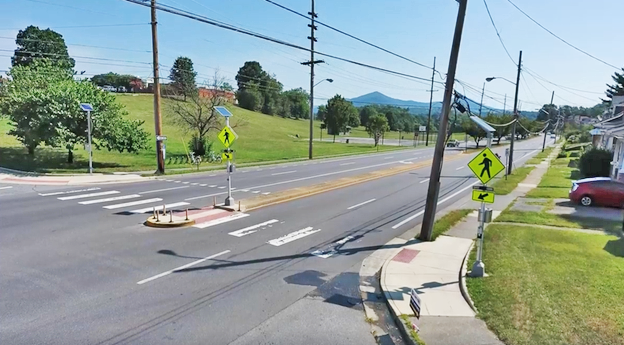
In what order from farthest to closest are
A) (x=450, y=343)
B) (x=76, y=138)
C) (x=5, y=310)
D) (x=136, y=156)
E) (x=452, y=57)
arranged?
(x=136, y=156)
(x=76, y=138)
(x=452, y=57)
(x=5, y=310)
(x=450, y=343)

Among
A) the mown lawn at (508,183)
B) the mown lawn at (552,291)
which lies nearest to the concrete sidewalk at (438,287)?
the mown lawn at (552,291)

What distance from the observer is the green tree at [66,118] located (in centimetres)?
2434

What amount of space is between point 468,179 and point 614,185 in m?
10.8

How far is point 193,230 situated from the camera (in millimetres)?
11922

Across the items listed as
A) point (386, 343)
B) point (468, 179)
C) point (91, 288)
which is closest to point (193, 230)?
point (91, 288)

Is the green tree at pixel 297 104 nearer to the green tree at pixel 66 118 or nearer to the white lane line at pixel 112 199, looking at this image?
the green tree at pixel 66 118

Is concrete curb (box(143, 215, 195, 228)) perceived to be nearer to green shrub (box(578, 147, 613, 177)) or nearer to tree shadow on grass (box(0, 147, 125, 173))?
tree shadow on grass (box(0, 147, 125, 173))

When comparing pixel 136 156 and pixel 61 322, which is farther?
pixel 136 156

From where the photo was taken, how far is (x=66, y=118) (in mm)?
24734

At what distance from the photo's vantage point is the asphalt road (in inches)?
241

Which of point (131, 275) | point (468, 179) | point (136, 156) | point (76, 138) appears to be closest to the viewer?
point (131, 275)

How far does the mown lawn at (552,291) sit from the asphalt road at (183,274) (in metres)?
2.46

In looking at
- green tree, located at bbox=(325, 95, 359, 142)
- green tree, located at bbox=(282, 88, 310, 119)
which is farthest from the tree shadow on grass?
green tree, located at bbox=(282, 88, 310, 119)

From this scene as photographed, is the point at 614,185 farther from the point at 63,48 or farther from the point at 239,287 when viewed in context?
the point at 63,48
